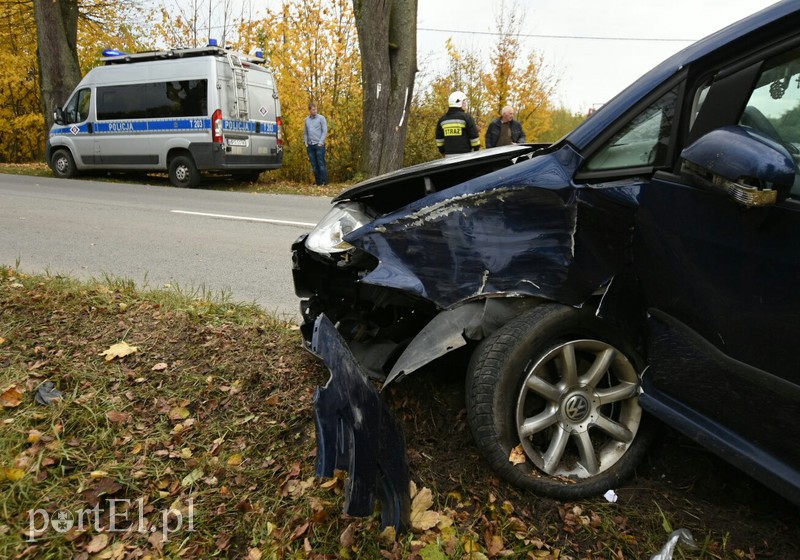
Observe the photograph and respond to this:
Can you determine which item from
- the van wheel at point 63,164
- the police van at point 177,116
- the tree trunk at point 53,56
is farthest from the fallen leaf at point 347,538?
the tree trunk at point 53,56

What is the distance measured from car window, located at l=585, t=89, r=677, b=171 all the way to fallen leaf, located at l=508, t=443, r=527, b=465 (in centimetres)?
107

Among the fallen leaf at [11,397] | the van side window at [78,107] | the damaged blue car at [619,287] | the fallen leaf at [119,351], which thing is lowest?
the fallen leaf at [11,397]

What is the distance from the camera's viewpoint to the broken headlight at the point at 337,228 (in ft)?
8.66

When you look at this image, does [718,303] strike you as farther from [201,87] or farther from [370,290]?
[201,87]

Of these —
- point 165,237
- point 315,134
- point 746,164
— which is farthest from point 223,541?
point 315,134

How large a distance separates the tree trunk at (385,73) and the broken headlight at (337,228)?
1040cm

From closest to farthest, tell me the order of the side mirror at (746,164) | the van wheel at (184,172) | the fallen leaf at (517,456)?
the side mirror at (746,164) → the fallen leaf at (517,456) → the van wheel at (184,172)

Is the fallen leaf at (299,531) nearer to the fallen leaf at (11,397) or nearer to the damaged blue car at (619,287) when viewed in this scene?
the damaged blue car at (619,287)

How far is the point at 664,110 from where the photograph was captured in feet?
7.02

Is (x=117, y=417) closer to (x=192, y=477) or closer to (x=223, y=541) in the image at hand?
(x=192, y=477)

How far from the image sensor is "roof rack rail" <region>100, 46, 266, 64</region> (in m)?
12.6

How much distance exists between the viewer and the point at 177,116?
43.0 ft

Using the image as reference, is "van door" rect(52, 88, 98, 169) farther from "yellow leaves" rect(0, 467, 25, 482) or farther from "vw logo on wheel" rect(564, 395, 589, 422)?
"vw logo on wheel" rect(564, 395, 589, 422)

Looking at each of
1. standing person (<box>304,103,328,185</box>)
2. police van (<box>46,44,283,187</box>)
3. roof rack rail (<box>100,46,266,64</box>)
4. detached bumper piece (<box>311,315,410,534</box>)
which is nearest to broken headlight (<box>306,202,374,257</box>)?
detached bumper piece (<box>311,315,410,534</box>)
